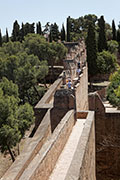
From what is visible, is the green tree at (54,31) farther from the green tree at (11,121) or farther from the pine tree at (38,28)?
the green tree at (11,121)

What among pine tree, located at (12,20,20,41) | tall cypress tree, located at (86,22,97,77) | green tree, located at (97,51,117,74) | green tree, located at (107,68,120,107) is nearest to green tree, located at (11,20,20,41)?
pine tree, located at (12,20,20,41)

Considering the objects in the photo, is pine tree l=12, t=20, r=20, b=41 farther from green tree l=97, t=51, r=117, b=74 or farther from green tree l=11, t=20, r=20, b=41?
green tree l=97, t=51, r=117, b=74

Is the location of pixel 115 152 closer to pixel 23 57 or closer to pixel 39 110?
pixel 39 110

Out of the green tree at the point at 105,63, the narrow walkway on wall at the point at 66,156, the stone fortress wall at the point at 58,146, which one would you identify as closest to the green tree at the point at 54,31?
the green tree at the point at 105,63

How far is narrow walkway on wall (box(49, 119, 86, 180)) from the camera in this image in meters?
5.85

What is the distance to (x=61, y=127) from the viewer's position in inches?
283

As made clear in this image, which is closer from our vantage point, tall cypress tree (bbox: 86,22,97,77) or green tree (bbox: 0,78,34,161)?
green tree (bbox: 0,78,34,161)

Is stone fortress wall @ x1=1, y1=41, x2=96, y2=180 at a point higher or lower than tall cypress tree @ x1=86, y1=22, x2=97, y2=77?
lower

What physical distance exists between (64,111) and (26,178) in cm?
450

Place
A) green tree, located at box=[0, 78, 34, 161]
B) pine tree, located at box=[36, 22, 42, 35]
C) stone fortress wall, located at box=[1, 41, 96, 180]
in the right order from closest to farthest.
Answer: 1. stone fortress wall, located at box=[1, 41, 96, 180]
2. green tree, located at box=[0, 78, 34, 161]
3. pine tree, located at box=[36, 22, 42, 35]

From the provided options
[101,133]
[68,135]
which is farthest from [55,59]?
[68,135]

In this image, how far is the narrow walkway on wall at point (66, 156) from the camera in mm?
5848

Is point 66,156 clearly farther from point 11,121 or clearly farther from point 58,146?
point 11,121

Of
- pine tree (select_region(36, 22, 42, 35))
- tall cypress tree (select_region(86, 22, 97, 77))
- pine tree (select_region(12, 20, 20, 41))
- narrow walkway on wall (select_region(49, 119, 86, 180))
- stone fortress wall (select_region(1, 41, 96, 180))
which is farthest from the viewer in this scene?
pine tree (select_region(36, 22, 42, 35))
